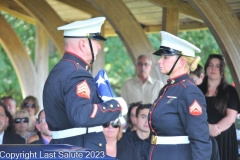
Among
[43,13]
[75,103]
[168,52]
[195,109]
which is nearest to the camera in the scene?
[75,103]

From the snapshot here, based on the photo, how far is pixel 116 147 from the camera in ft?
17.8

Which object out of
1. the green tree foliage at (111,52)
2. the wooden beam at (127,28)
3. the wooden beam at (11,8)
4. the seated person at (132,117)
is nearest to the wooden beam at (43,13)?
the wooden beam at (11,8)

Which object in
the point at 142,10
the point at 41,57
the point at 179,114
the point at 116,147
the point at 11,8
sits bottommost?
the point at 116,147

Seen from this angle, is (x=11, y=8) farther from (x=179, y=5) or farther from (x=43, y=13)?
(x=179, y=5)

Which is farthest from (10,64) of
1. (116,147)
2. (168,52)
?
(168,52)

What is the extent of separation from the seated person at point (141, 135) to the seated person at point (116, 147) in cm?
26

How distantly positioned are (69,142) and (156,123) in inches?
25.8

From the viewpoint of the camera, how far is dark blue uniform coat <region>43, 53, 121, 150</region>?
3.32 meters

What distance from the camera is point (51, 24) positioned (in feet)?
29.5

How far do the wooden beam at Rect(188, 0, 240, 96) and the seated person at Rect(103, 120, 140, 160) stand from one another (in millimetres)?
1268

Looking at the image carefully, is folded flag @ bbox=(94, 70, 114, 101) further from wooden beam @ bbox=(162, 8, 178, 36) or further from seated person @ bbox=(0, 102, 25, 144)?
Answer: wooden beam @ bbox=(162, 8, 178, 36)

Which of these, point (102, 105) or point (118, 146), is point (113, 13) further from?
point (102, 105)

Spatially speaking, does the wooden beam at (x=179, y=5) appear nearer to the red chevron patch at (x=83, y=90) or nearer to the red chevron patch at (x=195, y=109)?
the red chevron patch at (x=195, y=109)

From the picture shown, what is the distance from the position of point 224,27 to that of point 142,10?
336 centimetres
